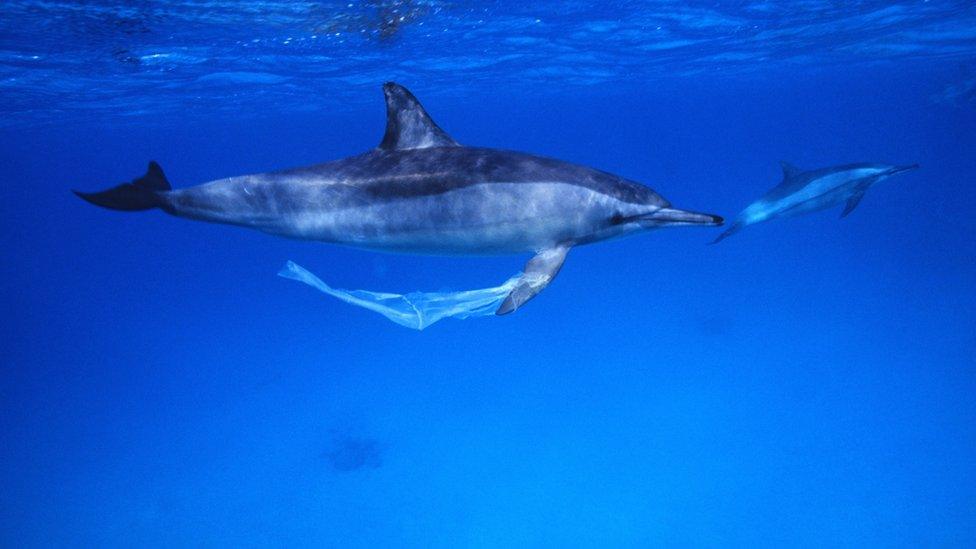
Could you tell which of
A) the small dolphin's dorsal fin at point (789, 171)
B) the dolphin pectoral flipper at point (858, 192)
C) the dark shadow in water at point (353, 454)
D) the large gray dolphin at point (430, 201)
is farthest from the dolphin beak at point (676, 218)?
the dark shadow in water at point (353, 454)

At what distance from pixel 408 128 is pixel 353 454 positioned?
17678mm

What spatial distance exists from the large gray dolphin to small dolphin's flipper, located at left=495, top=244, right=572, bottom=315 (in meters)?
0.01

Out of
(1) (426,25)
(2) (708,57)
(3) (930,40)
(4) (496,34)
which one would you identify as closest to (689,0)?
(4) (496,34)

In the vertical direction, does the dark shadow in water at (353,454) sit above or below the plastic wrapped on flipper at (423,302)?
below

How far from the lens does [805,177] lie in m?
10.3

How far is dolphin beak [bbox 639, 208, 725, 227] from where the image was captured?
4543mm

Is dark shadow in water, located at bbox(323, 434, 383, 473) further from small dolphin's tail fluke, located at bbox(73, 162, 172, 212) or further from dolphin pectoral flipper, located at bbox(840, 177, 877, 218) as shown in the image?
small dolphin's tail fluke, located at bbox(73, 162, 172, 212)

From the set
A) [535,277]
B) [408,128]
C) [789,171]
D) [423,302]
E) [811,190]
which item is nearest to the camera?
[535,277]

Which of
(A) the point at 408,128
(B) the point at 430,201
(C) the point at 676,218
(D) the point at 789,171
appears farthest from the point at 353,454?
(C) the point at 676,218

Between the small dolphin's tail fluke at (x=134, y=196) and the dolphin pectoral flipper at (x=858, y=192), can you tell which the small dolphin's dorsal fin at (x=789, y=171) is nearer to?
the dolphin pectoral flipper at (x=858, y=192)

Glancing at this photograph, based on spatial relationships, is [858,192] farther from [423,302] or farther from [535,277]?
[423,302]

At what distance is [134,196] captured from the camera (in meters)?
4.90

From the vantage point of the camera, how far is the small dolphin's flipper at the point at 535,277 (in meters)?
4.48

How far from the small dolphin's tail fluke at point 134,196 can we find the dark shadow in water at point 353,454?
1650 cm
